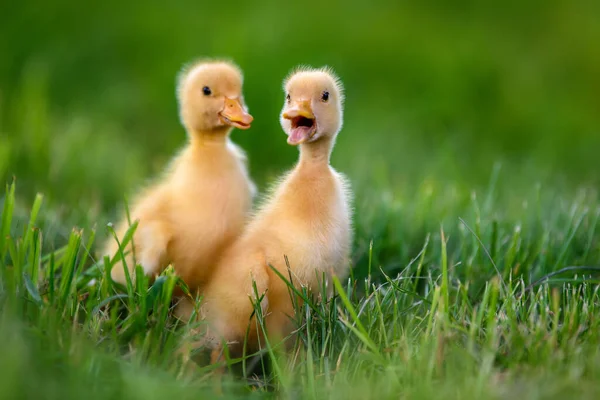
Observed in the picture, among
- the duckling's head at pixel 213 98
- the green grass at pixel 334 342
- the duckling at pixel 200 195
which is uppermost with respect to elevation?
the duckling's head at pixel 213 98

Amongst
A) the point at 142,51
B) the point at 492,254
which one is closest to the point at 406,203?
the point at 492,254

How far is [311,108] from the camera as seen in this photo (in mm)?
3160

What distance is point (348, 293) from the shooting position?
10.6 feet

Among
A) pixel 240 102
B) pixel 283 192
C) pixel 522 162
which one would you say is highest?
pixel 240 102

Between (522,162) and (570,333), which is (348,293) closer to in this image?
(570,333)

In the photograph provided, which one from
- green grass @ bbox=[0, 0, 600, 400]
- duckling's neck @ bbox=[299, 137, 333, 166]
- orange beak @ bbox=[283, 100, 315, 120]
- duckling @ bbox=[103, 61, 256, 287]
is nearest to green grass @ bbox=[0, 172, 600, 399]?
green grass @ bbox=[0, 0, 600, 400]

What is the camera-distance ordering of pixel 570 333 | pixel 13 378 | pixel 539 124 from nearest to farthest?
pixel 13 378 → pixel 570 333 → pixel 539 124

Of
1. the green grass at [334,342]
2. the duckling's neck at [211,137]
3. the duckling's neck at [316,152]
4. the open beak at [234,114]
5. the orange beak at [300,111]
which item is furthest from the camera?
the duckling's neck at [211,137]

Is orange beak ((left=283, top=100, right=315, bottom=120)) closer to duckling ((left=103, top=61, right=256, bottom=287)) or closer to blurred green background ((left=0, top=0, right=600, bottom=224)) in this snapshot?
duckling ((left=103, top=61, right=256, bottom=287))

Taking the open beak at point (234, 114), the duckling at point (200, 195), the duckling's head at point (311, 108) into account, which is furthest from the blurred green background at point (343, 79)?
the duckling's head at point (311, 108)

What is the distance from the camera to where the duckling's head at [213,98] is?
3.55m

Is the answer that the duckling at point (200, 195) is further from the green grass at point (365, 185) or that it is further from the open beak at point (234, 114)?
the green grass at point (365, 185)

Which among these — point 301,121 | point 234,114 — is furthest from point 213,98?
point 301,121

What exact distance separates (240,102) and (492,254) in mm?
1267
